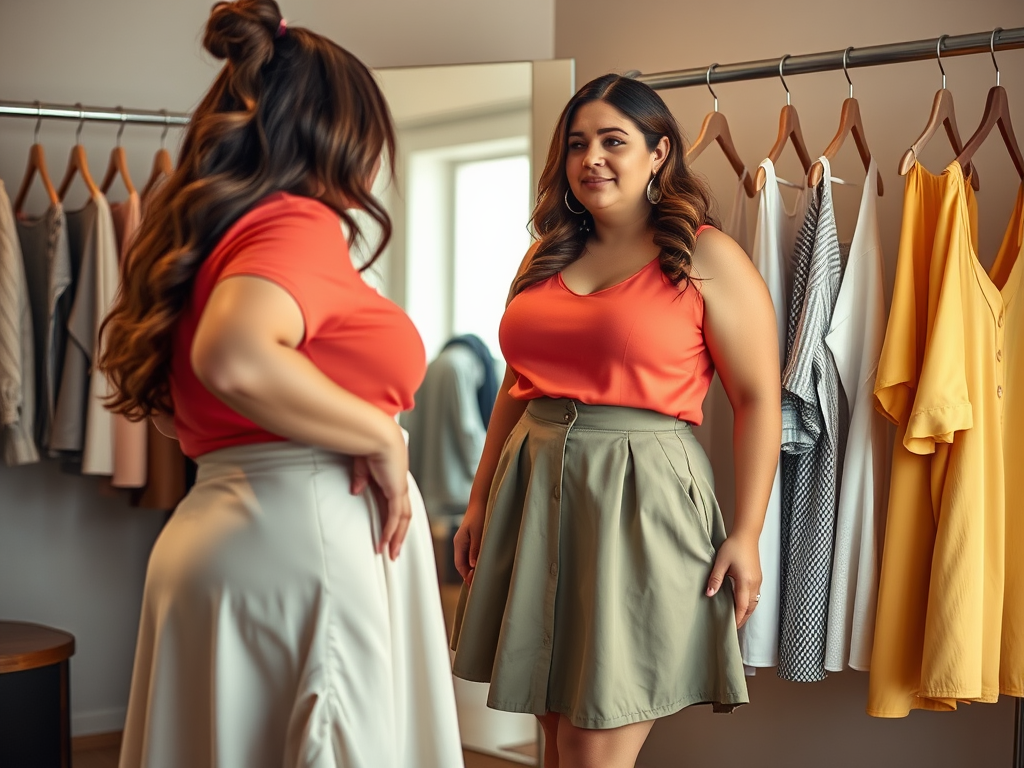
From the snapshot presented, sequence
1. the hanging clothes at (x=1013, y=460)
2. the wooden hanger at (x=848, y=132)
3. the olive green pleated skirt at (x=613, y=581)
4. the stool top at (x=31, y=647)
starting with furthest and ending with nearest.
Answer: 1. the stool top at (x=31, y=647)
2. the wooden hanger at (x=848, y=132)
3. the hanging clothes at (x=1013, y=460)
4. the olive green pleated skirt at (x=613, y=581)

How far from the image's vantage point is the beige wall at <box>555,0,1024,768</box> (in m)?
2.46

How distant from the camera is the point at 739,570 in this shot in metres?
1.81

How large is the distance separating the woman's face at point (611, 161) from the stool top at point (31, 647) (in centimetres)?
180

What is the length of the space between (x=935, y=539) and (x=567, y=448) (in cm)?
74

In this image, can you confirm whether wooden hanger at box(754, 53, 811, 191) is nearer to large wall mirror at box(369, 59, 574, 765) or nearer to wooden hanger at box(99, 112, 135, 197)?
large wall mirror at box(369, 59, 574, 765)

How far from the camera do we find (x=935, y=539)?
202cm

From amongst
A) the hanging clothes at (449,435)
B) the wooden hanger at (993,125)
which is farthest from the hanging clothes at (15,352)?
the wooden hanger at (993,125)

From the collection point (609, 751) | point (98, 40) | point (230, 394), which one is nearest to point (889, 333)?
point (609, 751)

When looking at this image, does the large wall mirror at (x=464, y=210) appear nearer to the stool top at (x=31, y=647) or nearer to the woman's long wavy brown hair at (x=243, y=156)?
the stool top at (x=31, y=647)

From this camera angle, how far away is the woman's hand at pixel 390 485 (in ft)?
4.12

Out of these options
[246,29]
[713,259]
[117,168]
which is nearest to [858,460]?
[713,259]

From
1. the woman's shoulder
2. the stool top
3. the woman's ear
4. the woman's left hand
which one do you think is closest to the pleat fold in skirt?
the woman's left hand

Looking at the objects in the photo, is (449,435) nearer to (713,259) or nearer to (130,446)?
(130,446)

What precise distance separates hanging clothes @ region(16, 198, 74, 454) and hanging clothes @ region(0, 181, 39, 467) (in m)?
0.04
